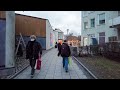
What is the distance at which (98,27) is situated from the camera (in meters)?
31.9

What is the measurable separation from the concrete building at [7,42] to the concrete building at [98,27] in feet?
53.1

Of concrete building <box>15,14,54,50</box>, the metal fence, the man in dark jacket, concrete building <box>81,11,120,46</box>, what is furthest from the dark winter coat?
concrete building <box>81,11,120,46</box>

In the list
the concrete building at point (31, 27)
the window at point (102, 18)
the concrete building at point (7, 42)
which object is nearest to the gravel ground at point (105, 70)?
the concrete building at point (7, 42)

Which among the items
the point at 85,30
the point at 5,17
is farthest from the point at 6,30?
Result: the point at 85,30

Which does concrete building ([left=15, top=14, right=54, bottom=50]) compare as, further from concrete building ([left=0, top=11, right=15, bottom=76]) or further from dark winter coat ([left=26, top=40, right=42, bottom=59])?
dark winter coat ([left=26, top=40, right=42, bottom=59])

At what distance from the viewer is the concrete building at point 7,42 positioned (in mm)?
9953

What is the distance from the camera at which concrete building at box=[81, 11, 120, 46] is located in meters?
27.4

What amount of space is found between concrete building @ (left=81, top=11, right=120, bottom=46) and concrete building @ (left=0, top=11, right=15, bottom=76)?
53.1 ft

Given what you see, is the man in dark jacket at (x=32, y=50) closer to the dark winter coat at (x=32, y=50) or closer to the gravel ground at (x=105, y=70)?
the dark winter coat at (x=32, y=50)

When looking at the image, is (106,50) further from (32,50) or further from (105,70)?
(32,50)

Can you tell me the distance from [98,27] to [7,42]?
77.1 feet
